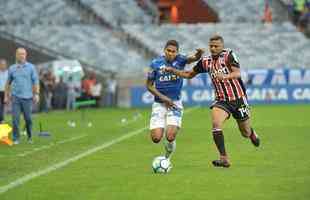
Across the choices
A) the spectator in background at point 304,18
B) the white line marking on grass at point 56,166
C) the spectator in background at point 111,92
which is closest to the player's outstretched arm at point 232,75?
the white line marking on grass at point 56,166

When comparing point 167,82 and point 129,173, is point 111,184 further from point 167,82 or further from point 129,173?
point 167,82

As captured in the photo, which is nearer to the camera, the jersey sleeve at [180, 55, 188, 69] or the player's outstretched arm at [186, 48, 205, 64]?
the player's outstretched arm at [186, 48, 205, 64]

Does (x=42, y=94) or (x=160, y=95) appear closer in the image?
(x=160, y=95)

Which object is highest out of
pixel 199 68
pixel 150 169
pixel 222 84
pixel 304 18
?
pixel 304 18

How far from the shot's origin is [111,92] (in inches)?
1972

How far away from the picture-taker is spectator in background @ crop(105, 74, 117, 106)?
4972 cm

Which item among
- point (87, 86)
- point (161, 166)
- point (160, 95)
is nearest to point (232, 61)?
point (160, 95)

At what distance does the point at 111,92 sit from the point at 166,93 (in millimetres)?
33216

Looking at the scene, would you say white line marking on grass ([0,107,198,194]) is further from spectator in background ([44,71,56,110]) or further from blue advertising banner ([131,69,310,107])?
blue advertising banner ([131,69,310,107])

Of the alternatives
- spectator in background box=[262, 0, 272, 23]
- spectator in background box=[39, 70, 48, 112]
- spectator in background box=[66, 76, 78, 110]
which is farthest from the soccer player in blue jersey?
spectator in background box=[262, 0, 272, 23]

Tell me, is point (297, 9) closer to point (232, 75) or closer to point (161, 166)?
point (232, 75)

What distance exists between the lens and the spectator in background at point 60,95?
157 feet

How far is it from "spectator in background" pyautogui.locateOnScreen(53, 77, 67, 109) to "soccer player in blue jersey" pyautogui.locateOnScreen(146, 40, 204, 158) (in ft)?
102

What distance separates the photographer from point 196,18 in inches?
2338
